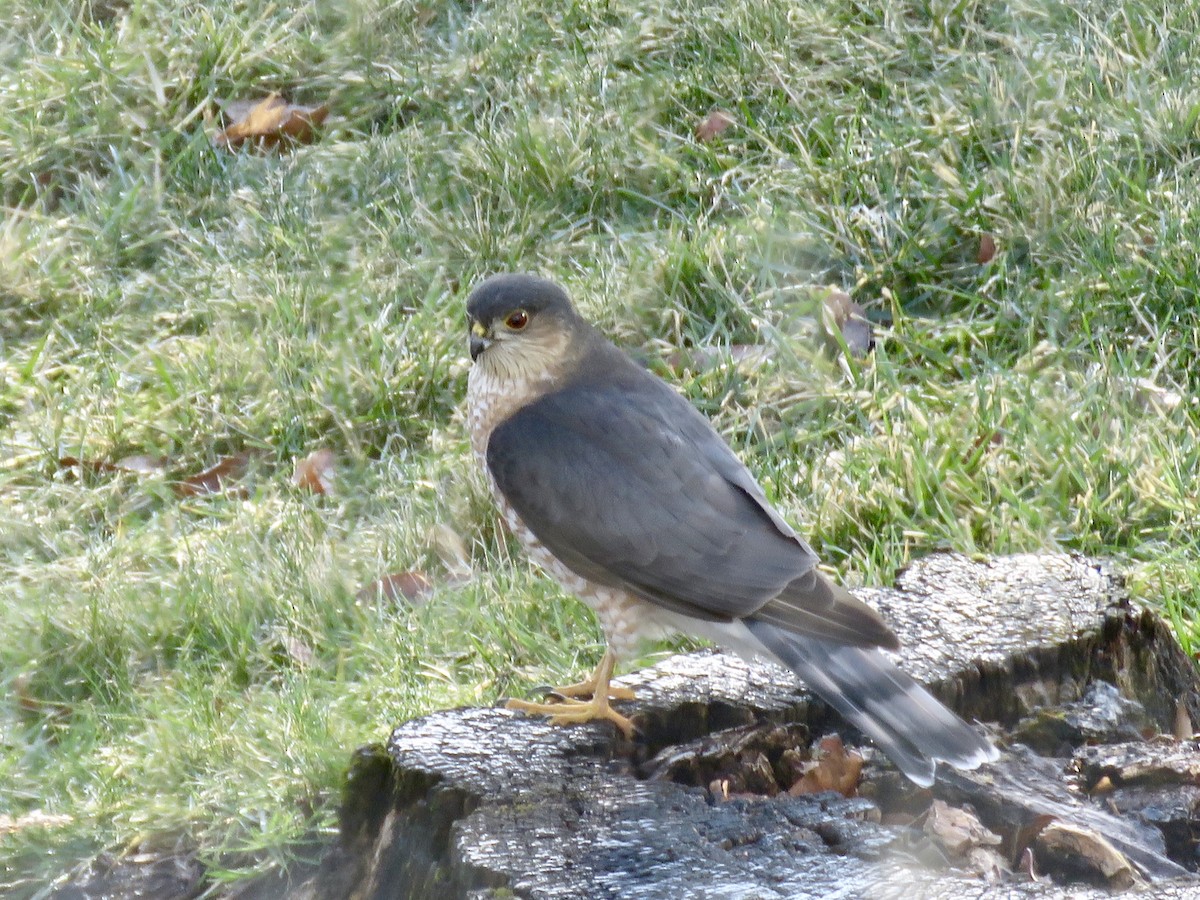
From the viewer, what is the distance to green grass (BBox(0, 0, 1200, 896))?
4125mm

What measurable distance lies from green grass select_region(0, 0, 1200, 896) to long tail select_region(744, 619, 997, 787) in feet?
3.49

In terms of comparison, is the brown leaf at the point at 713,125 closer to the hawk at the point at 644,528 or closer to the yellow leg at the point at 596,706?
the hawk at the point at 644,528

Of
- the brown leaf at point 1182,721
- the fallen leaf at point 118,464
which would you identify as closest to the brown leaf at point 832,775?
→ the brown leaf at point 1182,721

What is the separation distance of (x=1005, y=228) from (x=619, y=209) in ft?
4.79

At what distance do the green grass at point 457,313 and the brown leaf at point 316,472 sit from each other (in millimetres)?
52

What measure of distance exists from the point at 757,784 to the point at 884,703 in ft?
0.91

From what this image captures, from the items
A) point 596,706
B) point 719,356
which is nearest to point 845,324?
point 719,356

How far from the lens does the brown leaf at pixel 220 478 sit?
203 inches

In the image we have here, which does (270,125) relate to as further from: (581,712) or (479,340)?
(581,712)

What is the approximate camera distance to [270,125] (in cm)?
654

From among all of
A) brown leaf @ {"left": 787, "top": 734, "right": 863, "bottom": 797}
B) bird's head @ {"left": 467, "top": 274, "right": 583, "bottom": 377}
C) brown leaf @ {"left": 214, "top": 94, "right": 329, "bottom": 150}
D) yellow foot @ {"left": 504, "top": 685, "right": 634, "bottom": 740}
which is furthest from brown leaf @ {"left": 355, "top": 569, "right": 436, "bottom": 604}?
brown leaf @ {"left": 214, "top": 94, "right": 329, "bottom": 150}

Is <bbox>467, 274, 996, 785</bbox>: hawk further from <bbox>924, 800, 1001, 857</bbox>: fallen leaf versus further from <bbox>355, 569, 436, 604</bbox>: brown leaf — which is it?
<bbox>355, 569, 436, 604</bbox>: brown leaf

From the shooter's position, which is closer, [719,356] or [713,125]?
[719,356]

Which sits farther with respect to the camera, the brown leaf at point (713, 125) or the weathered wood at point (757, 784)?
the brown leaf at point (713, 125)
